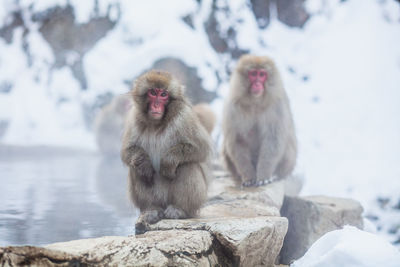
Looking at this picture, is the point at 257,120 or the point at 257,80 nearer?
the point at 257,80

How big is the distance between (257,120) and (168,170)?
1858mm

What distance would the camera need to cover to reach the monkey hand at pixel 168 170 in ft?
9.64

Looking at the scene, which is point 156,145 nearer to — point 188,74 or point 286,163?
point 286,163

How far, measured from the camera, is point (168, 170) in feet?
9.67

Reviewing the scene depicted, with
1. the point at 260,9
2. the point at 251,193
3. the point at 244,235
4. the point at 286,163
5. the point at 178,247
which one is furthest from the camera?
the point at 260,9

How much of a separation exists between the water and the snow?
48.1 inches

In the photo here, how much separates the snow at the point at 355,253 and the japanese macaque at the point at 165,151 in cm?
80

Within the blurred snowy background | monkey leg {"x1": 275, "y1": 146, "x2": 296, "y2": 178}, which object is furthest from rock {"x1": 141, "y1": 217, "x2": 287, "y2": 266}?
the blurred snowy background

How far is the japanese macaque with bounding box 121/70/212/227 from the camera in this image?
2959 mm

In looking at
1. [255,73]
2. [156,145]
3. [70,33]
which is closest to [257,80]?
[255,73]

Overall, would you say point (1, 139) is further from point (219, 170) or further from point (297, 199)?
point (297, 199)

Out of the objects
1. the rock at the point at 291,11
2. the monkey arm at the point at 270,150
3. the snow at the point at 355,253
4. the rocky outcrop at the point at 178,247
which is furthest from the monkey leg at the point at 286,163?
the rock at the point at 291,11

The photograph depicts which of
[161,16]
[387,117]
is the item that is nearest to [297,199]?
[387,117]

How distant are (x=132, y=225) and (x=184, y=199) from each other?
60cm
